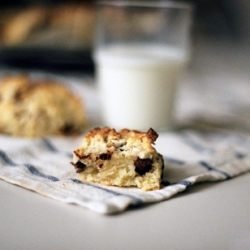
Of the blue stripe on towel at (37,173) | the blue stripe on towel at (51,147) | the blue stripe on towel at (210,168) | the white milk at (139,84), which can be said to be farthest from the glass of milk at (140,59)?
the blue stripe on towel at (37,173)

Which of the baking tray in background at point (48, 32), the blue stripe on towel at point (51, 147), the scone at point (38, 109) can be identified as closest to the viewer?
the blue stripe on towel at point (51, 147)

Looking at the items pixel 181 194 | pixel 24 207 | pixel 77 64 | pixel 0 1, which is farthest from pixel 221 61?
pixel 24 207

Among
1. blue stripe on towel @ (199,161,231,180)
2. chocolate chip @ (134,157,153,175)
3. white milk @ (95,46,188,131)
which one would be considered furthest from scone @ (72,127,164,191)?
white milk @ (95,46,188,131)

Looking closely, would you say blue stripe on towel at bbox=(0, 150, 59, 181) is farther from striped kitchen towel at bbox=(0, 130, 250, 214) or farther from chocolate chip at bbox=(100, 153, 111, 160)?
chocolate chip at bbox=(100, 153, 111, 160)

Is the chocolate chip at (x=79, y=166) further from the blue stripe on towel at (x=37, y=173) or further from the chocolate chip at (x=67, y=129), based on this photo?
the chocolate chip at (x=67, y=129)

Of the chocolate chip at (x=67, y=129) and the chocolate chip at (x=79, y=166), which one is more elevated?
the chocolate chip at (x=79, y=166)

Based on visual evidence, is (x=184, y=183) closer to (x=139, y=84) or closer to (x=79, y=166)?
(x=79, y=166)

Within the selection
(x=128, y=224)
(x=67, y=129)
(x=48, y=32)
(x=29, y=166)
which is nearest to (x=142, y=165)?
(x=128, y=224)

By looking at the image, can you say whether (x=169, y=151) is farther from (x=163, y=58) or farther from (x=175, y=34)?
(x=175, y=34)
